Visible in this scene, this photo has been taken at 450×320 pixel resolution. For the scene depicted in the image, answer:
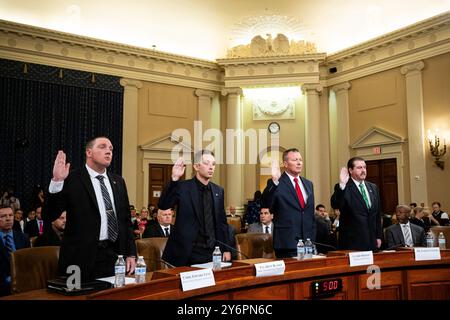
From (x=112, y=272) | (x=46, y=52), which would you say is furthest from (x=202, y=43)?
(x=112, y=272)

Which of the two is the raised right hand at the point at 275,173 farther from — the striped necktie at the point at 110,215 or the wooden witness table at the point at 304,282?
the striped necktie at the point at 110,215

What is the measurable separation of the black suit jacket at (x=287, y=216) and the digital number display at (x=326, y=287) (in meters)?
0.63

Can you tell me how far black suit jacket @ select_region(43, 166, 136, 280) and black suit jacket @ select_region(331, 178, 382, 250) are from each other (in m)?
2.02

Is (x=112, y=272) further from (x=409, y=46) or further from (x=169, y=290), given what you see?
(x=409, y=46)

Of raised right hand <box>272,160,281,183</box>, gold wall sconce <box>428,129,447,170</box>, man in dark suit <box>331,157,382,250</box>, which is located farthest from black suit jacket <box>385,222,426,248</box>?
gold wall sconce <box>428,129,447,170</box>

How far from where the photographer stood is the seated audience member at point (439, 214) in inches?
350

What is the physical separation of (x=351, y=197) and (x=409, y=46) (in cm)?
818

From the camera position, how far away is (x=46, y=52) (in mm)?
10547

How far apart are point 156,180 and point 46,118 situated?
3264mm

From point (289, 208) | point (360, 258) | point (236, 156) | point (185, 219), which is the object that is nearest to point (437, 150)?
point (236, 156)

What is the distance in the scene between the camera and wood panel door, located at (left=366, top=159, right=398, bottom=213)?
10922 mm

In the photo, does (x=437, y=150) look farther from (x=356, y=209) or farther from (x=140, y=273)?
(x=140, y=273)

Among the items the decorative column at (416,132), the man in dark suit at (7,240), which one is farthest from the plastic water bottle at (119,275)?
the decorative column at (416,132)

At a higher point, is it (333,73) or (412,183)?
(333,73)
